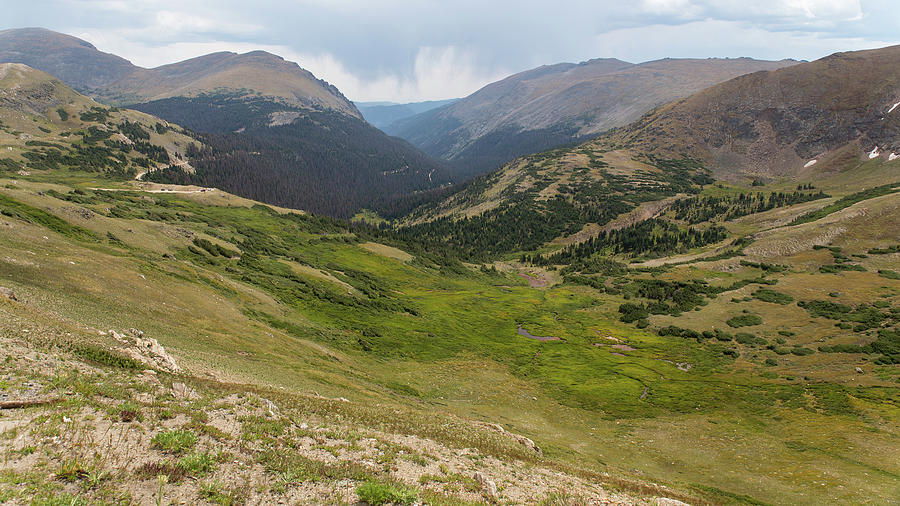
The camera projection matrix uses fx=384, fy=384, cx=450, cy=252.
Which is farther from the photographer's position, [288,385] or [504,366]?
[504,366]

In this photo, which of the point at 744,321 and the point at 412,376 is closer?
the point at 412,376

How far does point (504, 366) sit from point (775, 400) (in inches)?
1315

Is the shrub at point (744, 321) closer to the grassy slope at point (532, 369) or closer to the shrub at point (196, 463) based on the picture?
the grassy slope at point (532, 369)

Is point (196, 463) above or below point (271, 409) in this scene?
above

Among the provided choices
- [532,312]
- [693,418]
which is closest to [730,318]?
[532,312]

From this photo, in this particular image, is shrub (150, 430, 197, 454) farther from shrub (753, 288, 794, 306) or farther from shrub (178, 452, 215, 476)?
shrub (753, 288, 794, 306)

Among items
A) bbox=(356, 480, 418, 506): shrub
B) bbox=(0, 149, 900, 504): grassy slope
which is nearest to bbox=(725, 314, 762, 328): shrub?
bbox=(0, 149, 900, 504): grassy slope

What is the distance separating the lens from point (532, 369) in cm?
6028

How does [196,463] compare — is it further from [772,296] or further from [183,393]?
[772,296]

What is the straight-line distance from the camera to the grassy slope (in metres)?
29.3

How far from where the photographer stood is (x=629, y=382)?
56.7 meters

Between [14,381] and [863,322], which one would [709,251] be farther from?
[14,381]

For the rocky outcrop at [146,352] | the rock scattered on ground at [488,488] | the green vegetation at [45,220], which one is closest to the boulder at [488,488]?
the rock scattered on ground at [488,488]

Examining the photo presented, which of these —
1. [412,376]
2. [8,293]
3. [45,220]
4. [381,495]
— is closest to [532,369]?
[412,376]
